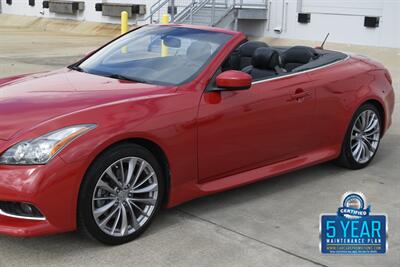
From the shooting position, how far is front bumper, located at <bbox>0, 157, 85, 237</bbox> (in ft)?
11.3

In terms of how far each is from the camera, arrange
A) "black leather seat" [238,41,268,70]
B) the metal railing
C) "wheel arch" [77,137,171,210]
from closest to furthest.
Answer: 1. "wheel arch" [77,137,171,210]
2. "black leather seat" [238,41,268,70]
3. the metal railing

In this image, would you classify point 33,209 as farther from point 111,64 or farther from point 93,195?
point 111,64

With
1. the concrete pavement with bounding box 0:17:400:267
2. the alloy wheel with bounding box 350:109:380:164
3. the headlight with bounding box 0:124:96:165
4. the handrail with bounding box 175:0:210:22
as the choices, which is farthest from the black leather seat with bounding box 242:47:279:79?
the handrail with bounding box 175:0:210:22

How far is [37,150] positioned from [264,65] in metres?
2.38

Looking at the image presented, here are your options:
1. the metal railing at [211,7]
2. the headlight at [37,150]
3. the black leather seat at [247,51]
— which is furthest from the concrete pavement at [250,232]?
the metal railing at [211,7]

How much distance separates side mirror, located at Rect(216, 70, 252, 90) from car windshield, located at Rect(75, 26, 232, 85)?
232mm

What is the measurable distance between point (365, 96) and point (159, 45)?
212cm

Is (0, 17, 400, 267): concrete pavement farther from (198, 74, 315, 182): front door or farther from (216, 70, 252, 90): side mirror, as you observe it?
(216, 70, 252, 90): side mirror

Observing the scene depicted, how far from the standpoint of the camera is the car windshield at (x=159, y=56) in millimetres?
4566

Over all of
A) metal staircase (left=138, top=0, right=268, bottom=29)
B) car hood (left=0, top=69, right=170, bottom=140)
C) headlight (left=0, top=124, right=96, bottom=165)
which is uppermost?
car hood (left=0, top=69, right=170, bottom=140)

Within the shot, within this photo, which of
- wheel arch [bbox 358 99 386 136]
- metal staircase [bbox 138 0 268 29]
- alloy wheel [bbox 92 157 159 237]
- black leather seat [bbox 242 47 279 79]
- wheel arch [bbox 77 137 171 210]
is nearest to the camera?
alloy wheel [bbox 92 157 159 237]

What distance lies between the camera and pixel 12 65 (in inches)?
539

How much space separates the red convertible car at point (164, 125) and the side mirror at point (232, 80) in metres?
0.01

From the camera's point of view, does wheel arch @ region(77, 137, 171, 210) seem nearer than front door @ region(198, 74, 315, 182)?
Yes
